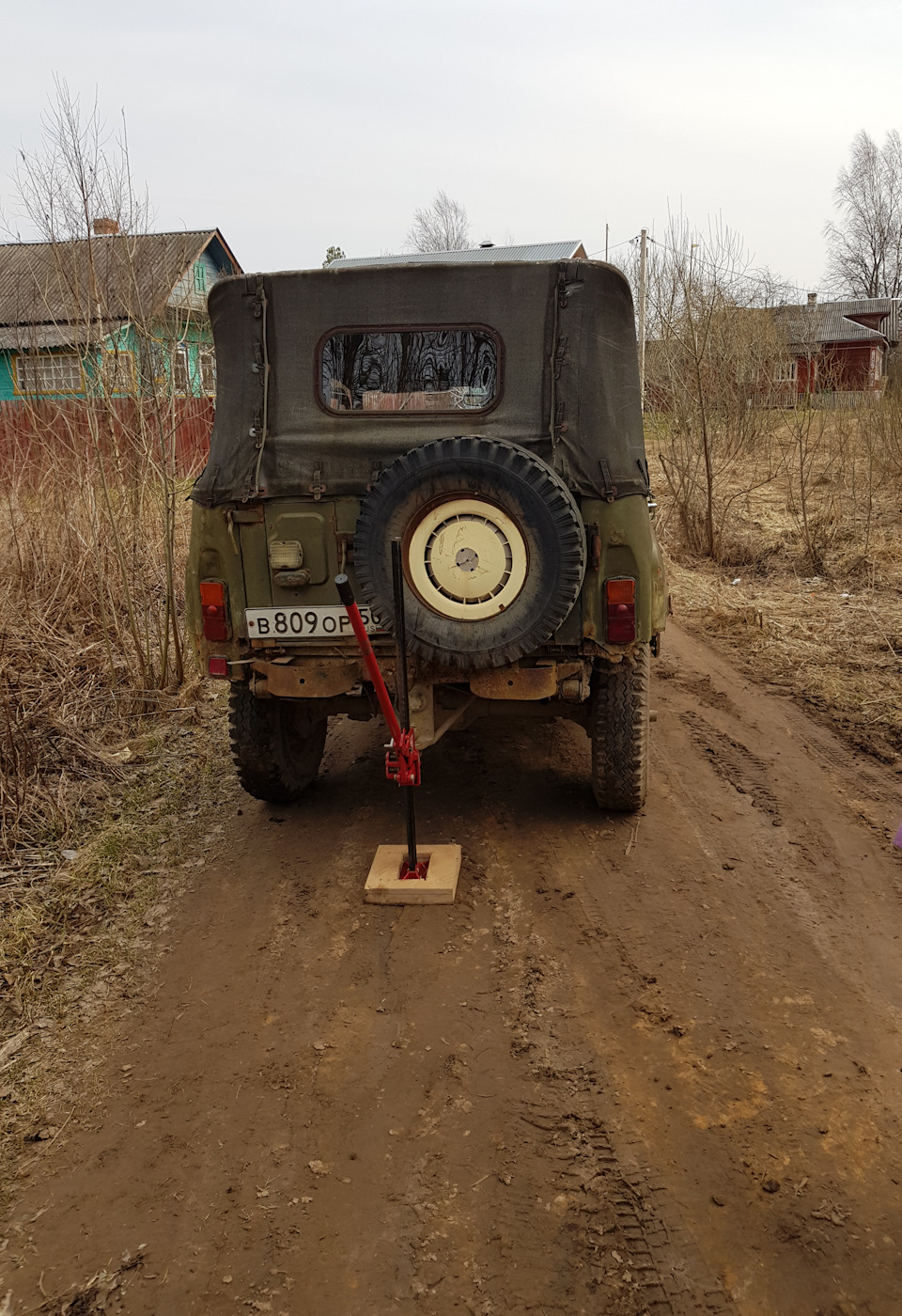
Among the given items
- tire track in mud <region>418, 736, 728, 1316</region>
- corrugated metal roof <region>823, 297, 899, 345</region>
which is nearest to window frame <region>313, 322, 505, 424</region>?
tire track in mud <region>418, 736, 728, 1316</region>

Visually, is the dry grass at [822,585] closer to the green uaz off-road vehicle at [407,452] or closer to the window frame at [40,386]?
the green uaz off-road vehicle at [407,452]

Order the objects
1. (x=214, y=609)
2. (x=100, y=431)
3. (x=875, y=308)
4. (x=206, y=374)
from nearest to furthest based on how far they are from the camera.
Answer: (x=214, y=609), (x=100, y=431), (x=206, y=374), (x=875, y=308)

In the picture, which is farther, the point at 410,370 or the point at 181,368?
the point at 181,368

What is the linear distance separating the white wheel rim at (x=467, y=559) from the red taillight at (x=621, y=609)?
1.62 feet

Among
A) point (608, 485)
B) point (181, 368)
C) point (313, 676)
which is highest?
point (181, 368)

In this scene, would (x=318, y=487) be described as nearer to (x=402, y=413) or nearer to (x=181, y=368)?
(x=402, y=413)

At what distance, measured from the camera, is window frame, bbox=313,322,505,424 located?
4094mm

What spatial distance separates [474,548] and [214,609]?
1.29 metres

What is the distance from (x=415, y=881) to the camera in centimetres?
397

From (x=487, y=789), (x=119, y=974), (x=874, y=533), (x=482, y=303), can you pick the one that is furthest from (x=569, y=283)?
(x=874, y=533)

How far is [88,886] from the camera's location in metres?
4.20

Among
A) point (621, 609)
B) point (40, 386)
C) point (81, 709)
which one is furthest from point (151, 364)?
point (621, 609)

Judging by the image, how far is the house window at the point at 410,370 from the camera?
4.13m

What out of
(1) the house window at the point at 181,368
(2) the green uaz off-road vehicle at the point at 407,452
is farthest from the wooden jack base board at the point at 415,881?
(1) the house window at the point at 181,368
